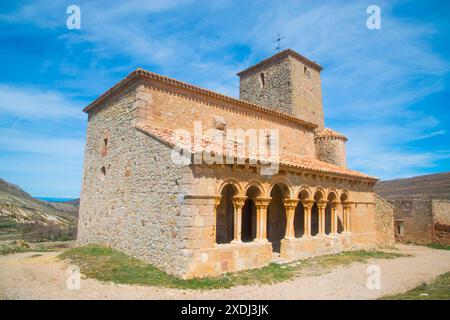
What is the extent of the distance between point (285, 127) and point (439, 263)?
31.2ft

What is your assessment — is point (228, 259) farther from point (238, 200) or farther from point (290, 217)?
point (290, 217)

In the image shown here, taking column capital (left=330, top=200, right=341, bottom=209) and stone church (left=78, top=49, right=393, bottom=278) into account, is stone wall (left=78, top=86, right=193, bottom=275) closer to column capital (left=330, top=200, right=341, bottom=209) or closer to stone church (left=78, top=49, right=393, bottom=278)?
stone church (left=78, top=49, right=393, bottom=278)

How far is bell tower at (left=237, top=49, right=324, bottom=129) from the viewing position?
2047cm

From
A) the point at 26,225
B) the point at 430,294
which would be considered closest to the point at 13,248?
the point at 26,225

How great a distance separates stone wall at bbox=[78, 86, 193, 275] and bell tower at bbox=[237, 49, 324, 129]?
1158 centimetres

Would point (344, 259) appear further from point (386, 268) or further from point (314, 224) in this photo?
point (314, 224)

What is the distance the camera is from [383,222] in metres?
19.1

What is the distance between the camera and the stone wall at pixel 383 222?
1897 centimetres

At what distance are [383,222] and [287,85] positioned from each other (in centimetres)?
1067

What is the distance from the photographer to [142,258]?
10.2 meters

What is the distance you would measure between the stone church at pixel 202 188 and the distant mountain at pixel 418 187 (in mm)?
19286

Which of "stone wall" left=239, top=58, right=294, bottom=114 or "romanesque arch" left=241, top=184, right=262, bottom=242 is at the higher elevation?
"stone wall" left=239, top=58, right=294, bottom=114

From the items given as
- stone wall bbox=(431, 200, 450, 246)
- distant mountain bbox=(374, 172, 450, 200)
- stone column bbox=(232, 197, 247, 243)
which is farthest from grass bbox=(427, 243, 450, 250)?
stone column bbox=(232, 197, 247, 243)
